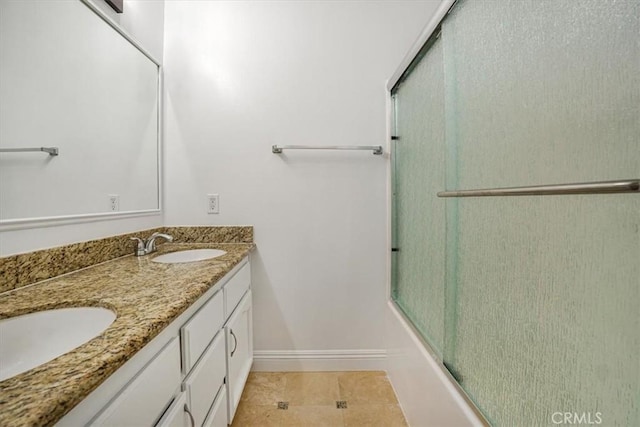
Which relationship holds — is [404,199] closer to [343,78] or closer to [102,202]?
[343,78]

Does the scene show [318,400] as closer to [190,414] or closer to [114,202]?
[190,414]

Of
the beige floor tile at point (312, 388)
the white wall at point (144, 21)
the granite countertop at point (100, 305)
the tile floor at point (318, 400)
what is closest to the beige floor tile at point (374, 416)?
the tile floor at point (318, 400)

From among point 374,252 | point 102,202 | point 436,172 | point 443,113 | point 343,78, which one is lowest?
point 374,252

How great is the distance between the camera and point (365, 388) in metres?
1.54

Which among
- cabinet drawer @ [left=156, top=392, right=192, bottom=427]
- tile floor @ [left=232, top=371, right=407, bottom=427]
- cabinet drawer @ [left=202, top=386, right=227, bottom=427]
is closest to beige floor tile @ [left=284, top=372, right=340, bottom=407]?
tile floor @ [left=232, top=371, right=407, bottom=427]

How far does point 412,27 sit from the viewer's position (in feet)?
5.50

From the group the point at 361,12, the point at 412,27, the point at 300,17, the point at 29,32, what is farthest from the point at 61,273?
the point at 412,27

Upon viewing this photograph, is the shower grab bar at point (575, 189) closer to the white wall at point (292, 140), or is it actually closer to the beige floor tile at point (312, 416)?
the white wall at point (292, 140)

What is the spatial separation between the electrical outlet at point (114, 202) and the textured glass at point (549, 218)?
1.50 m

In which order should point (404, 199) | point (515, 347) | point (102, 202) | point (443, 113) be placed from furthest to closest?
1. point (404, 199)
2. point (102, 202)
3. point (443, 113)
4. point (515, 347)

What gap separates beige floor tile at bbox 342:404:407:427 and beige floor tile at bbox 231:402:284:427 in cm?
34

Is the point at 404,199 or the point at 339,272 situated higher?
the point at 404,199

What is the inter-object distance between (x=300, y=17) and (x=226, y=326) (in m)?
1.77

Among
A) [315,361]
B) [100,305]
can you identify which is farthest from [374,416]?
[100,305]
